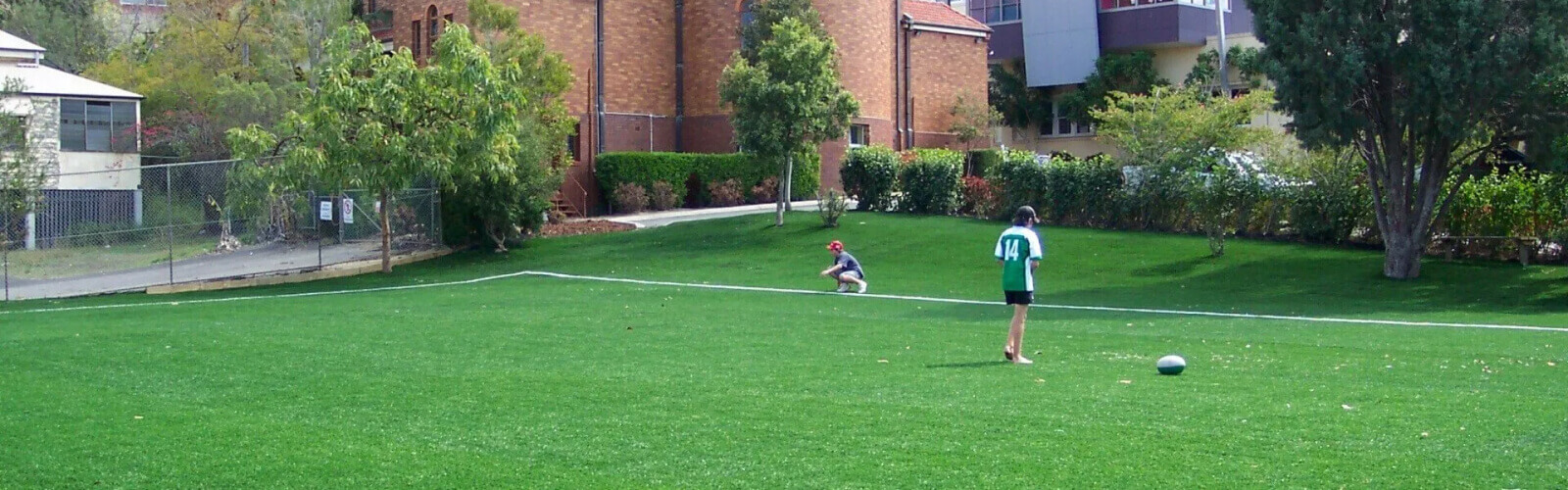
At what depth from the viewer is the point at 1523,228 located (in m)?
25.1

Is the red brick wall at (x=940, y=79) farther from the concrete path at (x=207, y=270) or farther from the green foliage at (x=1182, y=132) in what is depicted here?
the concrete path at (x=207, y=270)

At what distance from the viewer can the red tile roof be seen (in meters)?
47.5

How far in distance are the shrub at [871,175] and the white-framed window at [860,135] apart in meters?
6.34

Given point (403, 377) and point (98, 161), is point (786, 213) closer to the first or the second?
point (98, 161)

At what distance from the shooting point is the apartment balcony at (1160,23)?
5244 centimetres

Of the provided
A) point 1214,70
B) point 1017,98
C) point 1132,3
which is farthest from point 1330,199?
point 1017,98

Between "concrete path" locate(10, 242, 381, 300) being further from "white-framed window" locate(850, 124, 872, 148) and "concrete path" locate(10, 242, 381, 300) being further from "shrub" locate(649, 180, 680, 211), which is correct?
"white-framed window" locate(850, 124, 872, 148)

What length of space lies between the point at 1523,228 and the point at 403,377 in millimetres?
21898

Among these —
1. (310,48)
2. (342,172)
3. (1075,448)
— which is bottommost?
(1075,448)

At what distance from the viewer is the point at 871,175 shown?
35812 mm

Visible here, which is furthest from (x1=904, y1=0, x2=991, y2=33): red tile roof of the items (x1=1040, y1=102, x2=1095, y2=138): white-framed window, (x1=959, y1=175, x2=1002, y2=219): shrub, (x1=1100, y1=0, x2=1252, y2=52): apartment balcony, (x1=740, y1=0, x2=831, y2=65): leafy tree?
(x1=959, y1=175, x2=1002, y2=219): shrub

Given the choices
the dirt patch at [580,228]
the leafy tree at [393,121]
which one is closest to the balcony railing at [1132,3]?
the dirt patch at [580,228]

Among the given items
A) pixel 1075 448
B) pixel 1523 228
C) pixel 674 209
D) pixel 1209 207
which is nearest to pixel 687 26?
pixel 674 209

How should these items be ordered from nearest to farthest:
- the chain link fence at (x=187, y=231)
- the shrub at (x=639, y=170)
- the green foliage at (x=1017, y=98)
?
1. the chain link fence at (x=187, y=231)
2. the shrub at (x=639, y=170)
3. the green foliage at (x=1017, y=98)
